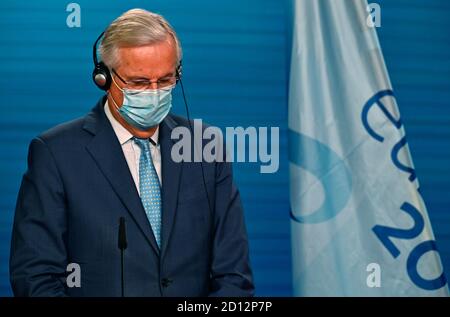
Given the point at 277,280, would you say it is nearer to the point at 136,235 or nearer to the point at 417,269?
the point at 417,269

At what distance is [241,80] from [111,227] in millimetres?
947

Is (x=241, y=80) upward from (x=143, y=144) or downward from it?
upward

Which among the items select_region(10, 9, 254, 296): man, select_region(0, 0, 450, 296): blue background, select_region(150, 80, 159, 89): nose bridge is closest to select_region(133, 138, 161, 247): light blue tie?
select_region(10, 9, 254, 296): man

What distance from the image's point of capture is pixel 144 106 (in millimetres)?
2260

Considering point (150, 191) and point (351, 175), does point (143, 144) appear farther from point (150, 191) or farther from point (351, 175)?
point (351, 175)

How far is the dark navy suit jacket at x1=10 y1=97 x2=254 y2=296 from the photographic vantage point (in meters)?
2.11

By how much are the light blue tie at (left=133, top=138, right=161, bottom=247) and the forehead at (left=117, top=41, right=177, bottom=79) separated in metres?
0.20

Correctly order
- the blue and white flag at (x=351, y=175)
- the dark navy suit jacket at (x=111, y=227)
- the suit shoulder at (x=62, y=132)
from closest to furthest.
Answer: the dark navy suit jacket at (x=111, y=227)
the suit shoulder at (x=62, y=132)
the blue and white flag at (x=351, y=175)

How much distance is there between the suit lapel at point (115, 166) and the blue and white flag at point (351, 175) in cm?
73

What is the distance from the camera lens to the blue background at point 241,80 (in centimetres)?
286

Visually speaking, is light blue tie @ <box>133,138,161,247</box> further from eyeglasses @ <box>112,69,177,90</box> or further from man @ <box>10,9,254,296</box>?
eyeglasses @ <box>112,69,177,90</box>

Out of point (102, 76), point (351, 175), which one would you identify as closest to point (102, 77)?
point (102, 76)

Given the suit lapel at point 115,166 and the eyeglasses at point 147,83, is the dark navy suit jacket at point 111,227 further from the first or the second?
the eyeglasses at point 147,83

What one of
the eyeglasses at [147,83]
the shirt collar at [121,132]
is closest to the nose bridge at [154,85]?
the eyeglasses at [147,83]
